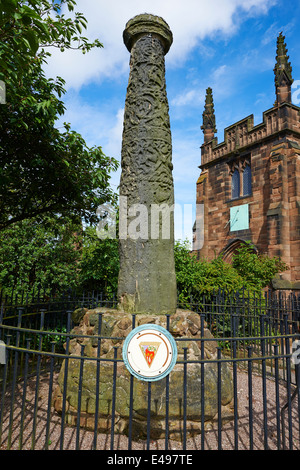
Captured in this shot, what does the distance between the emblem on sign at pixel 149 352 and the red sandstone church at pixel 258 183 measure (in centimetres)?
1098

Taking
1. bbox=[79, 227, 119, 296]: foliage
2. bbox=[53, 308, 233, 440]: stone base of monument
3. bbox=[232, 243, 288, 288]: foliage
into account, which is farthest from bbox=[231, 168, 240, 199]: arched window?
bbox=[53, 308, 233, 440]: stone base of monument

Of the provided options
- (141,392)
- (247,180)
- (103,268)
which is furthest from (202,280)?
(247,180)

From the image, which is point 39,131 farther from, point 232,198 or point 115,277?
point 232,198

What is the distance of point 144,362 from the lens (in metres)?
2.21

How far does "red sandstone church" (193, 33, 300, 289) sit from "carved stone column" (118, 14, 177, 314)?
9641mm

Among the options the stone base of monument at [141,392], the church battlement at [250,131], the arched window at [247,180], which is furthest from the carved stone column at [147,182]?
the arched window at [247,180]

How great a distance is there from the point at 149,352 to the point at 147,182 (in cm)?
238

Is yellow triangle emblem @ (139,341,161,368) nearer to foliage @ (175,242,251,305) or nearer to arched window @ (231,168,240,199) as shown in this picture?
foliage @ (175,242,251,305)

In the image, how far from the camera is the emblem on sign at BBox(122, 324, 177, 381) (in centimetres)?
220

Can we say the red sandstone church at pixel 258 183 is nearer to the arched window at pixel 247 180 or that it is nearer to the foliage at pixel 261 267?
the arched window at pixel 247 180

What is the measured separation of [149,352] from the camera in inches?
87.5

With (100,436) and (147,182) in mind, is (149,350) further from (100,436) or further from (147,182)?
(147,182)
